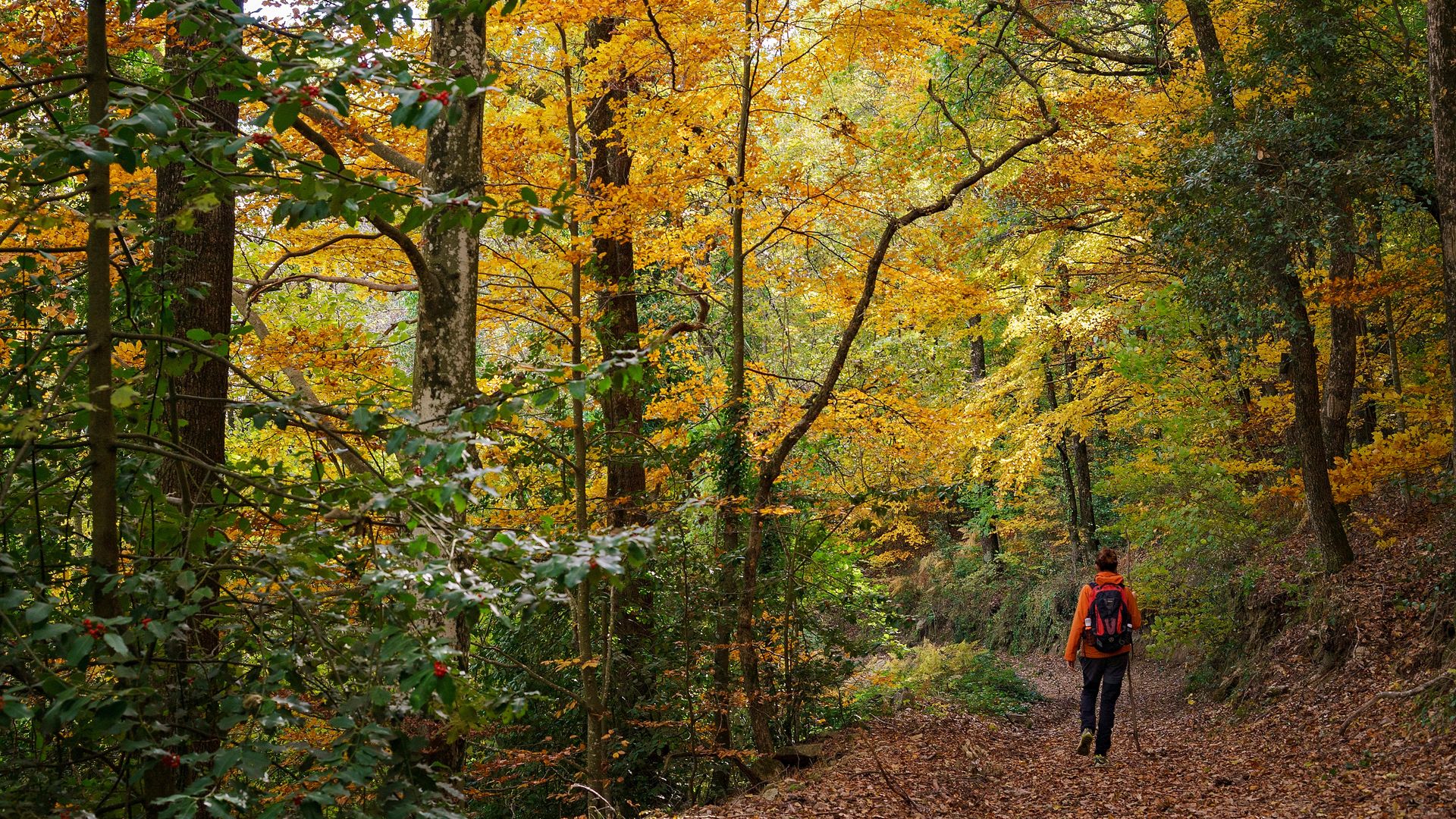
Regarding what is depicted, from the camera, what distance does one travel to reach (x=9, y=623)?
2.06m

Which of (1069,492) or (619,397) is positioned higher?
(619,397)

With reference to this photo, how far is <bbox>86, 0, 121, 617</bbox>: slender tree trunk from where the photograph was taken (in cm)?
268

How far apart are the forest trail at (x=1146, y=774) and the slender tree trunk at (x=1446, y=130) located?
8.25 ft

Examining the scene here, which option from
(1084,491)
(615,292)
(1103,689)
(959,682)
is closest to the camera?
(1103,689)

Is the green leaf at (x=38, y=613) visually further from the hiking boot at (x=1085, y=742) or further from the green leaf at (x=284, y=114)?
the hiking boot at (x=1085, y=742)

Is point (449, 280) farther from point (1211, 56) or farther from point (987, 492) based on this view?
point (987, 492)

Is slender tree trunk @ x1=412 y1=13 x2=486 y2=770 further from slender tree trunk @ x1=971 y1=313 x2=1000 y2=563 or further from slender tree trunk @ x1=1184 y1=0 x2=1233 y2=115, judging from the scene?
slender tree trunk @ x1=971 y1=313 x2=1000 y2=563

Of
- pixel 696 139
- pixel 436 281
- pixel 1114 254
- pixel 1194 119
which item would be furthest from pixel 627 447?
pixel 1114 254

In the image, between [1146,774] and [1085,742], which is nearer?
[1146,774]

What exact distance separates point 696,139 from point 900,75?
2955 mm

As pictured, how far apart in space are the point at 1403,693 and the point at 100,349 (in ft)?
27.7

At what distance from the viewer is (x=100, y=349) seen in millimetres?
2730

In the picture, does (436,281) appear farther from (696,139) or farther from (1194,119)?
(1194,119)

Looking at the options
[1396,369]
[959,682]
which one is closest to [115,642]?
[1396,369]
